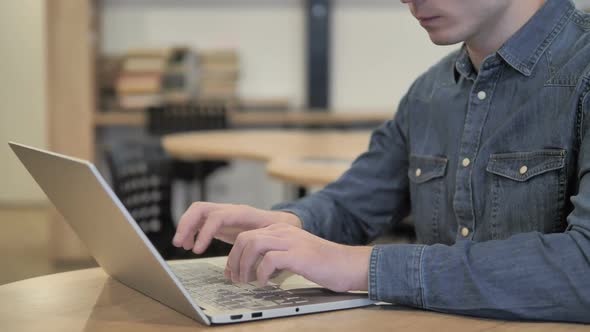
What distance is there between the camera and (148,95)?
215 inches

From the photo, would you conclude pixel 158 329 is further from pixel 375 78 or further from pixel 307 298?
pixel 375 78

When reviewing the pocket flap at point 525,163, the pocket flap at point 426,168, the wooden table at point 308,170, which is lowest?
the wooden table at point 308,170

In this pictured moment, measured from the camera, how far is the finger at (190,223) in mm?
1140

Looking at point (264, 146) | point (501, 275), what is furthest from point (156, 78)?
point (501, 275)

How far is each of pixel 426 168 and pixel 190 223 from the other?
402mm

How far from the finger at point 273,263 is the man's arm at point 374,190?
45cm

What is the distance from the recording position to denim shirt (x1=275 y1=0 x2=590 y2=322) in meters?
0.95

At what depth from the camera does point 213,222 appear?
114cm

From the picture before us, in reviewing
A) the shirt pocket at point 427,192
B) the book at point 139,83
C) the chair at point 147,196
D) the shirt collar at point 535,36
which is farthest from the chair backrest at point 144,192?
the book at point 139,83

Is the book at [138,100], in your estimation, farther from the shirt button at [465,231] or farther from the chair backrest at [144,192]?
the shirt button at [465,231]

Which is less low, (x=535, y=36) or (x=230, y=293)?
(x=535, y=36)

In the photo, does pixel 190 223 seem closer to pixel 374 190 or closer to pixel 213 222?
pixel 213 222

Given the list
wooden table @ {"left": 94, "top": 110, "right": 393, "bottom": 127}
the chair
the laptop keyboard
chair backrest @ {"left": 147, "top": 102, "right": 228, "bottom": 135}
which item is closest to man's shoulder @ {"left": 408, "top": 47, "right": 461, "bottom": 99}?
the laptop keyboard

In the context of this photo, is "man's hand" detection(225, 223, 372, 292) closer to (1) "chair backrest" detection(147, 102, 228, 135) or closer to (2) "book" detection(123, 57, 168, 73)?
(1) "chair backrest" detection(147, 102, 228, 135)
